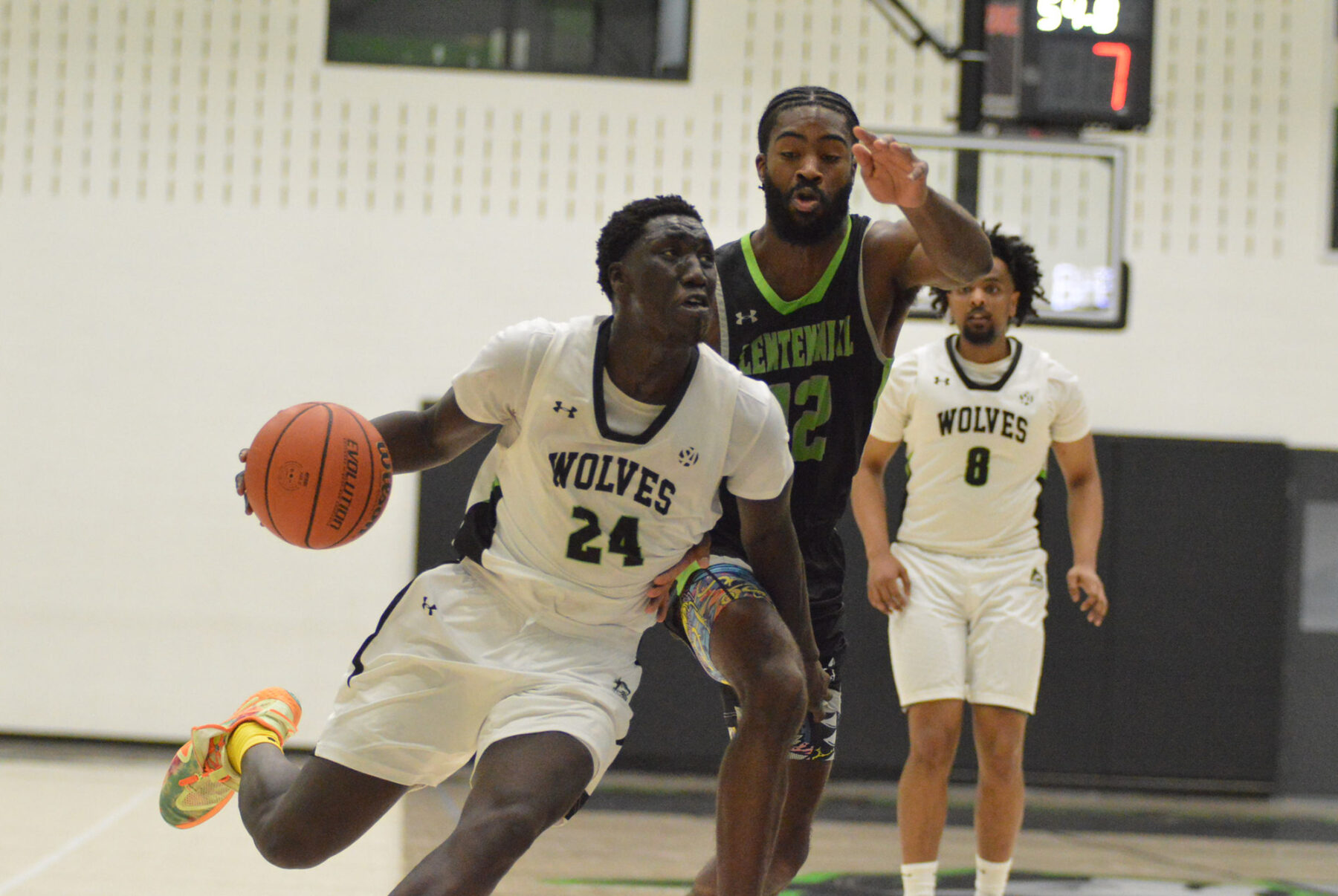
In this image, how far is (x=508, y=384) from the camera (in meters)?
2.54

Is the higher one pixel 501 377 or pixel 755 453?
pixel 501 377

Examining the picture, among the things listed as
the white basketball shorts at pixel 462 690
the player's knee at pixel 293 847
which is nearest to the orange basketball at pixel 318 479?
the white basketball shorts at pixel 462 690

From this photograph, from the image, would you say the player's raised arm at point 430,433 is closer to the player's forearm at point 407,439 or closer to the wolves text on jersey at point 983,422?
the player's forearm at point 407,439

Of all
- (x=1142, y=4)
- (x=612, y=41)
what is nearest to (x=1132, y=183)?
(x=1142, y=4)

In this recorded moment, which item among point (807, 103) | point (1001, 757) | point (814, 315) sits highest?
point (807, 103)

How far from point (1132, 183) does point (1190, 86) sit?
0.66m

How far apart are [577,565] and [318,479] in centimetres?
53

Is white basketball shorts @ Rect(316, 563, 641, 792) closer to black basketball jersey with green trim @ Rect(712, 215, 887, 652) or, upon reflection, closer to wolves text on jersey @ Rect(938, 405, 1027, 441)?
black basketball jersey with green trim @ Rect(712, 215, 887, 652)

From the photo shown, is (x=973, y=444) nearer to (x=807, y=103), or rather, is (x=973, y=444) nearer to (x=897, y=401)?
(x=897, y=401)

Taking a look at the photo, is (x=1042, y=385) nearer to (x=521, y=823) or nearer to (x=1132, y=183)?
(x=521, y=823)

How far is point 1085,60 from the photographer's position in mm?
4996

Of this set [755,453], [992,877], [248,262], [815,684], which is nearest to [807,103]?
[755,453]

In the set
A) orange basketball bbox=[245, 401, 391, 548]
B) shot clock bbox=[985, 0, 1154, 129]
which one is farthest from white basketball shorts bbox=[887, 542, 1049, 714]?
shot clock bbox=[985, 0, 1154, 129]

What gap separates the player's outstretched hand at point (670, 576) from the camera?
2.66 m
